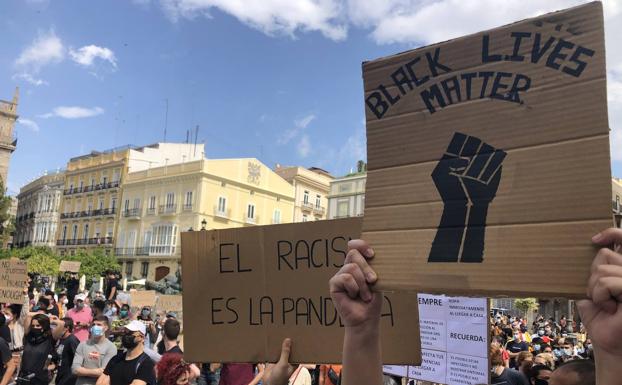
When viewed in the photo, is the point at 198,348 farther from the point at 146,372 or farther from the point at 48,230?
the point at 48,230

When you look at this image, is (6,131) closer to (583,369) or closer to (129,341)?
(129,341)

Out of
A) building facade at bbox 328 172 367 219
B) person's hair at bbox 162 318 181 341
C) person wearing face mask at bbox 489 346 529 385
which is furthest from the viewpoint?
building facade at bbox 328 172 367 219

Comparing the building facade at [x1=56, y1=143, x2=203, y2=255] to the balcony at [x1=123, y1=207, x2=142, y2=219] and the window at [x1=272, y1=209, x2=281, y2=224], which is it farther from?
the window at [x1=272, y1=209, x2=281, y2=224]

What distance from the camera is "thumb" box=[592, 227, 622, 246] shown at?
4.28 feet

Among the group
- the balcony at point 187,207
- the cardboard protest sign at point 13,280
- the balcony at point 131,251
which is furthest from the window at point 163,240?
the cardboard protest sign at point 13,280

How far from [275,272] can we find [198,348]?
61 cm

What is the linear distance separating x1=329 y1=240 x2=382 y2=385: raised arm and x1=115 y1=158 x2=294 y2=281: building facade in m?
46.1

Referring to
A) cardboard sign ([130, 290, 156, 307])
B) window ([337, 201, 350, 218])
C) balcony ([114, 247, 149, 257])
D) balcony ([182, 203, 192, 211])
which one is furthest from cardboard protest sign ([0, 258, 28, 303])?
balcony ([114, 247, 149, 257])

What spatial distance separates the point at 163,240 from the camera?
50469mm

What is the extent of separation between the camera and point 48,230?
215 ft

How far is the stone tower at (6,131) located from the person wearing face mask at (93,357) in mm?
50324

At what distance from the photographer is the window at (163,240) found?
4969cm

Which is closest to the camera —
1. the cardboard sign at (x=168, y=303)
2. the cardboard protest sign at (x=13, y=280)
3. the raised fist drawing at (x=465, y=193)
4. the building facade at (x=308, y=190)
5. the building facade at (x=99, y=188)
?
the raised fist drawing at (x=465, y=193)

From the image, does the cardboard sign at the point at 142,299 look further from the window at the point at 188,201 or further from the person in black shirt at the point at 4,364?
the window at the point at 188,201
